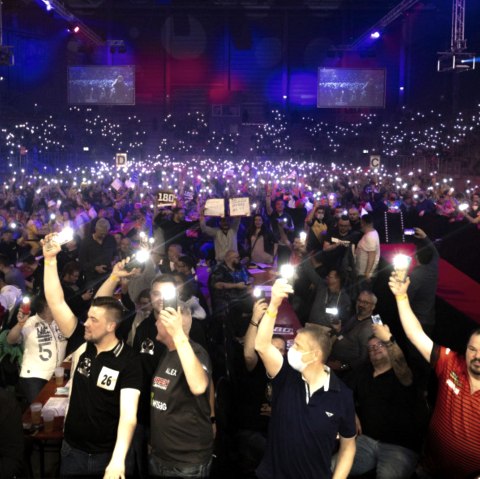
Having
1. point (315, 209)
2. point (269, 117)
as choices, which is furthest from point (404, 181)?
point (315, 209)

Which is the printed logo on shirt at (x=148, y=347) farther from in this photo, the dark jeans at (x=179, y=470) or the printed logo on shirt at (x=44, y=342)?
the printed logo on shirt at (x=44, y=342)

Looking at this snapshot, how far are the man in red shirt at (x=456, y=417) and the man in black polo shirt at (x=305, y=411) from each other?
677 millimetres

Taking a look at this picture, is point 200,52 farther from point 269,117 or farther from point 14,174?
point 14,174

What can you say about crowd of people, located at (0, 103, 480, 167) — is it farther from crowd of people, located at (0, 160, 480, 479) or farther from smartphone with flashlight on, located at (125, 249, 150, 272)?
smartphone with flashlight on, located at (125, 249, 150, 272)

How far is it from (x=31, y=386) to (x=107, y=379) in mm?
1900

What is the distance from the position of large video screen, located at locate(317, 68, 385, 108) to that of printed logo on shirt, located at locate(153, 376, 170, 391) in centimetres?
1988

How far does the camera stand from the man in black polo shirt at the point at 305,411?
3275mm

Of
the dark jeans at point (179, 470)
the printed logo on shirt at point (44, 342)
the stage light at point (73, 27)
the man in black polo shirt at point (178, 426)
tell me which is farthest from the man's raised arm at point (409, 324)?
the stage light at point (73, 27)

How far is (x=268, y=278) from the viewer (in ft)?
28.4

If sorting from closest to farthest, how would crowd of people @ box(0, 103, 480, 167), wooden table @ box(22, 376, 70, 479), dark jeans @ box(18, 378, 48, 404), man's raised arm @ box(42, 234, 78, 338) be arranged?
1. man's raised arm @ box(42, 234, 78, 338)
2. wooden table @ box(22, 376, 70, 479)
3. dark jeans @ box(18, 378, 48, 404)
4. crowd of people @ box(0, 103, 480, 167)

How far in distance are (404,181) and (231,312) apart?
21.6 m

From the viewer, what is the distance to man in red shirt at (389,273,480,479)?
352 centimetres

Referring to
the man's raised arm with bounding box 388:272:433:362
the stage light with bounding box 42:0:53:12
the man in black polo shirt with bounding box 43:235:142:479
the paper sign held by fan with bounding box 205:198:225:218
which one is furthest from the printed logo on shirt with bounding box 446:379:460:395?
the stage light with bounding box 42:0:53:12

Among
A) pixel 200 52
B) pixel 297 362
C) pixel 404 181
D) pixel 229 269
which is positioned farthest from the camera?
pixel 200 52
